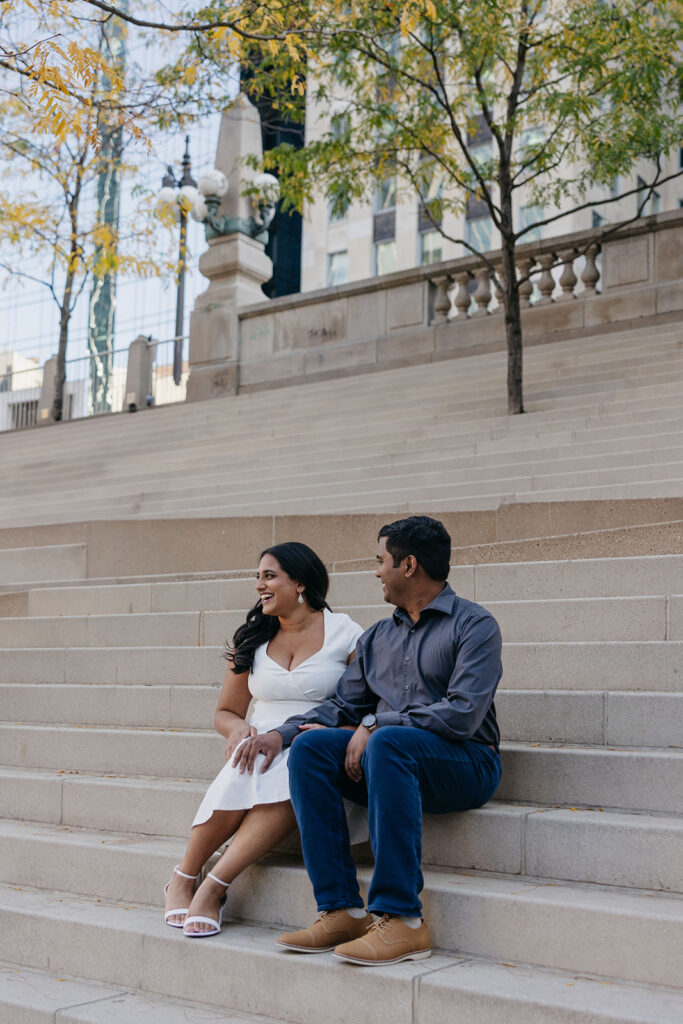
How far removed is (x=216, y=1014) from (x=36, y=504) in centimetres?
927

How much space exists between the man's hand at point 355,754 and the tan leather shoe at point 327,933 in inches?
17.5

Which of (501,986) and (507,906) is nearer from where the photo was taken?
(501,986)

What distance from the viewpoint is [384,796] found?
364 centimetres

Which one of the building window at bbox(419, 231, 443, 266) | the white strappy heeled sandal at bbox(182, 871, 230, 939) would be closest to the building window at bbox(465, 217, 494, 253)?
the building window at bbox(419, 231, 443, 266)

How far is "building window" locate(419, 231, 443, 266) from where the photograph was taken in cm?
3853

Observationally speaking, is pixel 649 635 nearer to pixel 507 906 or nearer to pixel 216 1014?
pixel 507 906

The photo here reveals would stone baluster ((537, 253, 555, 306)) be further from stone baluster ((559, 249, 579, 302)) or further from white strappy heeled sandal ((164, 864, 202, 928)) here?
white strappy heeled sandal ((164, 864, 202, 928))

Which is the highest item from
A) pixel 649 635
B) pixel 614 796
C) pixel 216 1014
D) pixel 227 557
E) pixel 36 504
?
pixel 36 504

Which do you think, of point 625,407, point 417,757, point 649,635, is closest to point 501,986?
point 417,757

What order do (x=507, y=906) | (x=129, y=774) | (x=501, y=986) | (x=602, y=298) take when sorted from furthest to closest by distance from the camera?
(x=602, y=298), (x=129, y=774), (x=507, y=906), (x=501, y=986)

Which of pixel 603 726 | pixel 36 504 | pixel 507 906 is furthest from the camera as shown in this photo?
pixel 36 504

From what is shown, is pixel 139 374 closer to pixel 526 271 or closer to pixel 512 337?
pixel 526 271

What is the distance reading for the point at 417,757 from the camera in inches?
148

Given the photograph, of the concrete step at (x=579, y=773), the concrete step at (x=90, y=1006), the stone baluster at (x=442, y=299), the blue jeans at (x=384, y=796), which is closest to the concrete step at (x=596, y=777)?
the concrete step at (x=579, y=773)
